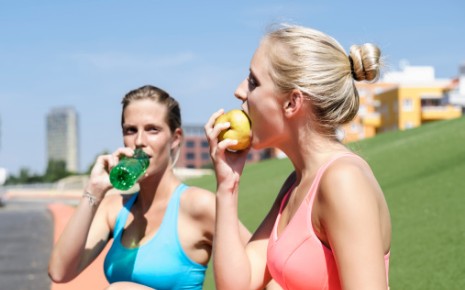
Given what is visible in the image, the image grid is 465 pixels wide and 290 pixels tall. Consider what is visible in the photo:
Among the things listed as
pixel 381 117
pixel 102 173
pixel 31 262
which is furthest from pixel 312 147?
pixel 381 117

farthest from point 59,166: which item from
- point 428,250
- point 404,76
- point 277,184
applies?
point 428,250

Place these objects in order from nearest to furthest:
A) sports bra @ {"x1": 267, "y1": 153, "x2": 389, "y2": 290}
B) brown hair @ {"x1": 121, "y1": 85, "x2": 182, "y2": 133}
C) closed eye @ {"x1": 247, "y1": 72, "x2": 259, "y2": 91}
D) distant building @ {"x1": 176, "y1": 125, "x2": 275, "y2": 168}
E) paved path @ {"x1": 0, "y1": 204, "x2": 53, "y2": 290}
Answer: sports bra @ {"x1": 267, "y1": 153, "x2": 389, "y2": 290}
closed eye @ {"x1": 247, "y1": 72, "x2": 259, "y2": 91}
brown hair @ {"x1": 121, "y1": 85, "x2": 182, "y2": 133}
paved path @ {"x1": 0, "y1": 204, "x2": 53, "y2": 290}
distant building @ {"x1": 176, "y1": 125, "x2": 275, "y2": 168}

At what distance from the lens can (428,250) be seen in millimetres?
7020

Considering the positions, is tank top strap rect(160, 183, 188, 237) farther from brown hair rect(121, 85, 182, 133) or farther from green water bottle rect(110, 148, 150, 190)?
brown hair rect(121, 85, 182, 133)

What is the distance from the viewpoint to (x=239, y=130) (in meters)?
2.73

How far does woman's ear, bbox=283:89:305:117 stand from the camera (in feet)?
8.41

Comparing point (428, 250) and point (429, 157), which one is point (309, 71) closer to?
point (428, 250)

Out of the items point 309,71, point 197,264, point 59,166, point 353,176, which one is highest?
point 309,71

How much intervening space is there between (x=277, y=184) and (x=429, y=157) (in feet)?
12.9

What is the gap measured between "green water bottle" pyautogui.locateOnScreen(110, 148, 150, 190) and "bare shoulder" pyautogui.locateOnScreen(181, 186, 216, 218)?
11.6 inches

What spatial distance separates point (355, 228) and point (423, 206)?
6920 mm

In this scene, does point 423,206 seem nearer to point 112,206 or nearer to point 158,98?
point 112,206

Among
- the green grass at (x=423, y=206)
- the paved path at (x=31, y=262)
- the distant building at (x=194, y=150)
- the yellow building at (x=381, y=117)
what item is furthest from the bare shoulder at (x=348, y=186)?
the distant building at (x=194, y=150)

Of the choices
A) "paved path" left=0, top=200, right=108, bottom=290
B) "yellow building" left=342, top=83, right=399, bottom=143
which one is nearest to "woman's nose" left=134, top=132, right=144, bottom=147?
"paved path" left=0, top=200, right=108, bottom=290
